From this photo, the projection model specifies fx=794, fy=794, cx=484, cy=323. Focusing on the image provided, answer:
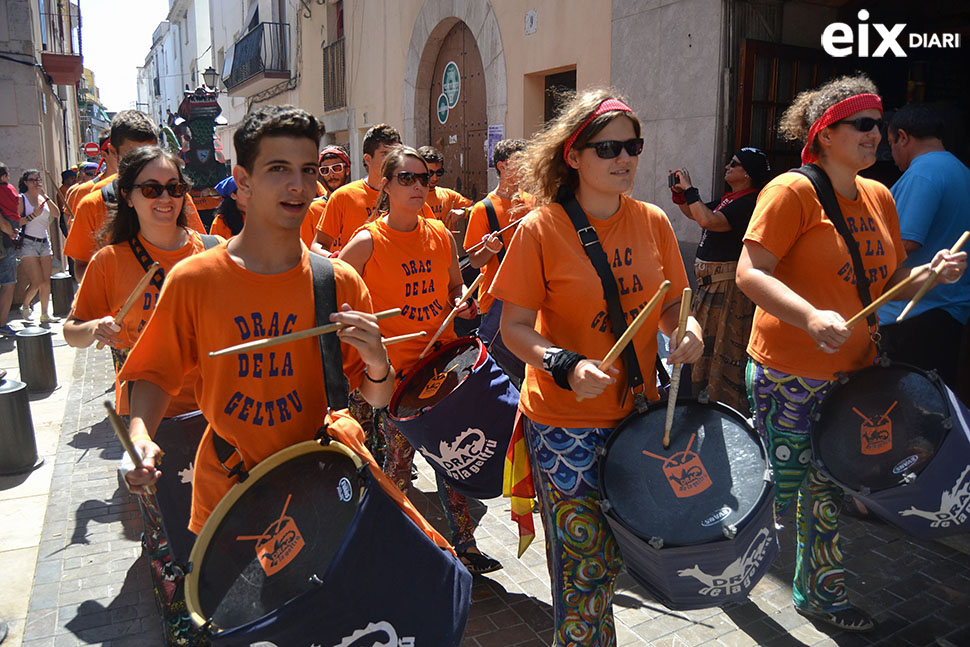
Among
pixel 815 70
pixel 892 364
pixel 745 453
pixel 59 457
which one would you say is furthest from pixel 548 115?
pixel 745 453

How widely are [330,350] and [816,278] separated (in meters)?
1.95

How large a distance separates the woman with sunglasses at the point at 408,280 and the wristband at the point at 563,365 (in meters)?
1.62

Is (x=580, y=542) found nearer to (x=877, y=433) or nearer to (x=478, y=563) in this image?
(x=877, y=433)

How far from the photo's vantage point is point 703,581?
7.05 feet

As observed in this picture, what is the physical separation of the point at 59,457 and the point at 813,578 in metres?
5.08

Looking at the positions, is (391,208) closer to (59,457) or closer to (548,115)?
(59,457)

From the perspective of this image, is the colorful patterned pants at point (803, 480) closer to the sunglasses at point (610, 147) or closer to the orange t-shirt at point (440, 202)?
the sunglasses at point (610, 147)

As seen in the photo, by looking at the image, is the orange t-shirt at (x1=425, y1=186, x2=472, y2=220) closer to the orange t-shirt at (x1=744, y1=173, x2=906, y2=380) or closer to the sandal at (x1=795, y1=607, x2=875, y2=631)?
the orange t-shirt at (x1=744, y1=173, x2=906, y2=380)

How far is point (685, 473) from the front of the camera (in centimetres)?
232

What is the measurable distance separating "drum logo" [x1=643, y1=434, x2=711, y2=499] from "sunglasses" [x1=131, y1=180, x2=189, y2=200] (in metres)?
2.24

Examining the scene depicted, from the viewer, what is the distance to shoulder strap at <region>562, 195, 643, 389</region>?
2.50 m

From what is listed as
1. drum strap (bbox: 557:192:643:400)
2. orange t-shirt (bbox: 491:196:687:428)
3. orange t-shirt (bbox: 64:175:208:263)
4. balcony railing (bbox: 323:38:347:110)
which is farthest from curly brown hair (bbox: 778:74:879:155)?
balcony railing (bbox: 323:38:347:110)

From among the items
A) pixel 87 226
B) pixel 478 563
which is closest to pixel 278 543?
pixel 478 563

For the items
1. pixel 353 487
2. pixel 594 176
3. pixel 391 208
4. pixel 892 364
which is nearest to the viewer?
pixel 353 487
